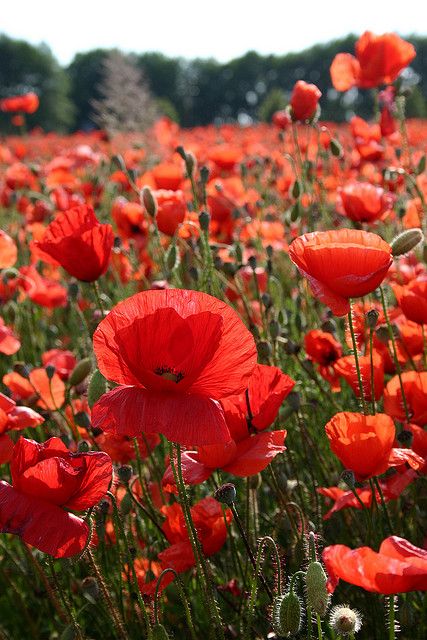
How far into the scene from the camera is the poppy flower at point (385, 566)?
87 centimetres

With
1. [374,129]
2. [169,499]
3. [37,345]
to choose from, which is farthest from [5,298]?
[374,129]

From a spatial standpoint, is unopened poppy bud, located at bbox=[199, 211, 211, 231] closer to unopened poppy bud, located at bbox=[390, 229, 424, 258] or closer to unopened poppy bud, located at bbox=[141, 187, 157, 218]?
unopened poppy bud, located at bbox=[141, 187, 157, 218]

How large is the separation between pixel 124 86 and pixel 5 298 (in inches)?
159

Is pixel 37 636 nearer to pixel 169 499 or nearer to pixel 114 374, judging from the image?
pixel 169 499

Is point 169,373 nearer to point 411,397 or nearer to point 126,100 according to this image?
point 411,397

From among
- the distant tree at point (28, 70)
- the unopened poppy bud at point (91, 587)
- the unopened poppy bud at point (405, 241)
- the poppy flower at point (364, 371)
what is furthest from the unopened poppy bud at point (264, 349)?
the distant tree at point (28, 70)

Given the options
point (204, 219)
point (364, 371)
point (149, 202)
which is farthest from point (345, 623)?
point (149, 202)

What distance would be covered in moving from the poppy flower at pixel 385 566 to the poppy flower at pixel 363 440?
27 cm

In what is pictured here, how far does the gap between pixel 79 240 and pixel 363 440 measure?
72 cm

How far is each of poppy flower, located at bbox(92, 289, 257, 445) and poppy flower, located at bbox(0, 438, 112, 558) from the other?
3.7 inches

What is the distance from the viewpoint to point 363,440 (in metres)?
1.18

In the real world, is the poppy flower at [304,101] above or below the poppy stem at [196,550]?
above

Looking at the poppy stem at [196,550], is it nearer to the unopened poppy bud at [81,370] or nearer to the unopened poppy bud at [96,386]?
the unopened poppy bud at [96,386]

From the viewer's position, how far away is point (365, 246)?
1126 millimetres
